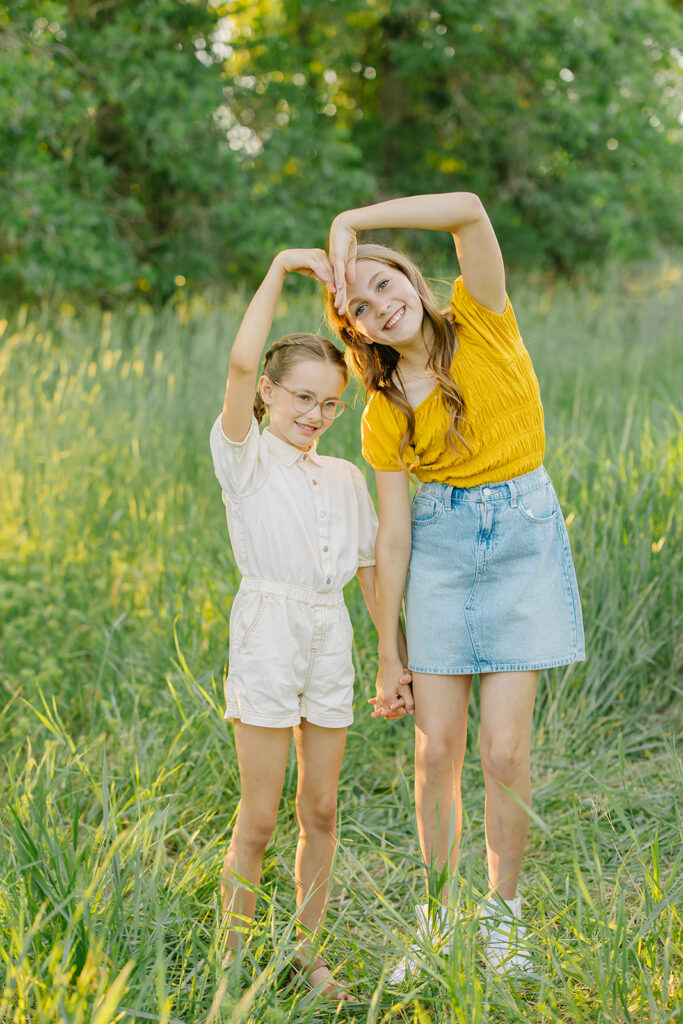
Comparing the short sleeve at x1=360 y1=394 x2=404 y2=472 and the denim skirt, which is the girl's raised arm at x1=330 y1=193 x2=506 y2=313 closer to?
the short sleeve at x1=360 y1=394 x2=404 y2=472

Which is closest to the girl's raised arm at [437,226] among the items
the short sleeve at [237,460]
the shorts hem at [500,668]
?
the short sleeve at [237,460]

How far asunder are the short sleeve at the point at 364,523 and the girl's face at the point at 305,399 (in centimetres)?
17

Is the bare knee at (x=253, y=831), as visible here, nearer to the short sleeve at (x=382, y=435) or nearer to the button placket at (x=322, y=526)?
the button placket at (x=322, y=526)

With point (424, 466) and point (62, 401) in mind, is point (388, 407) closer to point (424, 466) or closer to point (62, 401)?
point (424, 466)

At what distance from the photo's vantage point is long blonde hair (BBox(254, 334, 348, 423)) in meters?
2.18

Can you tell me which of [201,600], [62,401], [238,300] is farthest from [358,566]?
[238,300]

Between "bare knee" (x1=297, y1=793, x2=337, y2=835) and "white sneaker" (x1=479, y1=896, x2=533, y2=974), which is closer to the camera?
"white sneaker" (x1=479, y1=896, x2=533, y2=974)

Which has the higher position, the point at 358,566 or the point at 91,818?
the point at 358,566

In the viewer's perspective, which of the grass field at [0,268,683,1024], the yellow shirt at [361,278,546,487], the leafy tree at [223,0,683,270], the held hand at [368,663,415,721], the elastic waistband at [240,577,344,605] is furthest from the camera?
the leafy tree at [223,0,683,270]

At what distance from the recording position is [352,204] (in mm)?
10414

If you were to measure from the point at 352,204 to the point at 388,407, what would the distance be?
8763 millimetres

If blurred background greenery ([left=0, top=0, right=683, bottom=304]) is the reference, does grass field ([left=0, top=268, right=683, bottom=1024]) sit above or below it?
below

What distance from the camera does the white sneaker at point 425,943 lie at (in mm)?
1811

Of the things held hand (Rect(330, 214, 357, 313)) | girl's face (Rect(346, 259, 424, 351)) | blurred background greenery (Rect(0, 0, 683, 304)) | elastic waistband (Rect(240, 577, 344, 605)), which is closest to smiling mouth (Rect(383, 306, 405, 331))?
girl's face (Rect(346, 259, 424, 351))
